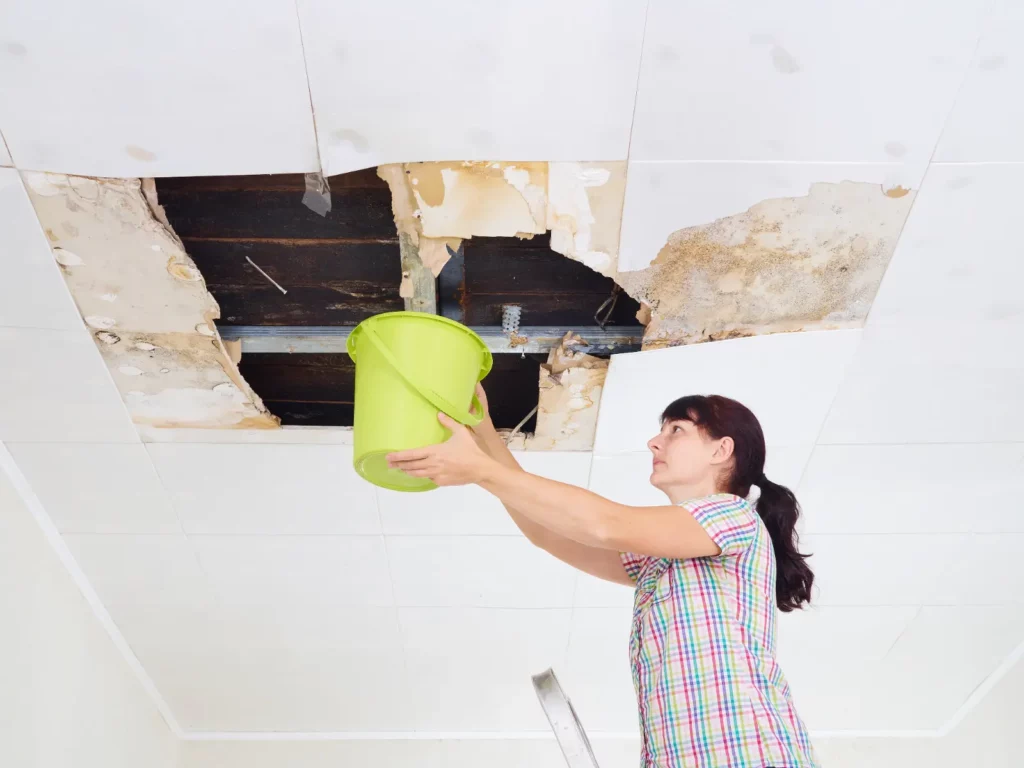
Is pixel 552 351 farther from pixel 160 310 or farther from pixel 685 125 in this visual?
pixel 160 310

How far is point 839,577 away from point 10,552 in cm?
218

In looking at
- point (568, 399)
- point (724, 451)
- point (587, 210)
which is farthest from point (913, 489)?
point (587, 210)

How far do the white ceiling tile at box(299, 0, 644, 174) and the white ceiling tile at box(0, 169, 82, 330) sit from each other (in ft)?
1.73

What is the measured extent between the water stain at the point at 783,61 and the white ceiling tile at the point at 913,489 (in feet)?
3.00

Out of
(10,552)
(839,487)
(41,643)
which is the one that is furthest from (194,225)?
(839,487)

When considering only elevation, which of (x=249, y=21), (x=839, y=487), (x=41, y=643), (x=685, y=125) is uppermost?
A: (x=249, y=21)

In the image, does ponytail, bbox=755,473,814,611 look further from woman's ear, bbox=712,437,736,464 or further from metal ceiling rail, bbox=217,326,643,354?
metal ceiling rail, bbox=217,326,643,354

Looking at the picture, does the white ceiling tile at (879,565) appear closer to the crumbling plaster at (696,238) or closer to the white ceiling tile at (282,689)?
the crumbling plaster at (696,238)

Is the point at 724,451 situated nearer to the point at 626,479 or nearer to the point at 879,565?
the point at 626,479

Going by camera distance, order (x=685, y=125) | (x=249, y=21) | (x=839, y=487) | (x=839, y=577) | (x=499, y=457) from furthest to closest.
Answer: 1. (x=839, y=577)
2. (x=839, y=487)
3. (x=499, y=457)
4. (x=685, y=125)
5. (x=249, y=21)

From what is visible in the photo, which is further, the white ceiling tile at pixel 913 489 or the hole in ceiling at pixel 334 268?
the white ceiling tile at pixel 913 489

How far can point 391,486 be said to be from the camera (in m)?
1.28

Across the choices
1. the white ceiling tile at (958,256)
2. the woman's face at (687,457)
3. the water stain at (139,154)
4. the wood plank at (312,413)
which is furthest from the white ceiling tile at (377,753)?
the water stain at (139,154)

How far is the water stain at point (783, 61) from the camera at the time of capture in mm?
1133
